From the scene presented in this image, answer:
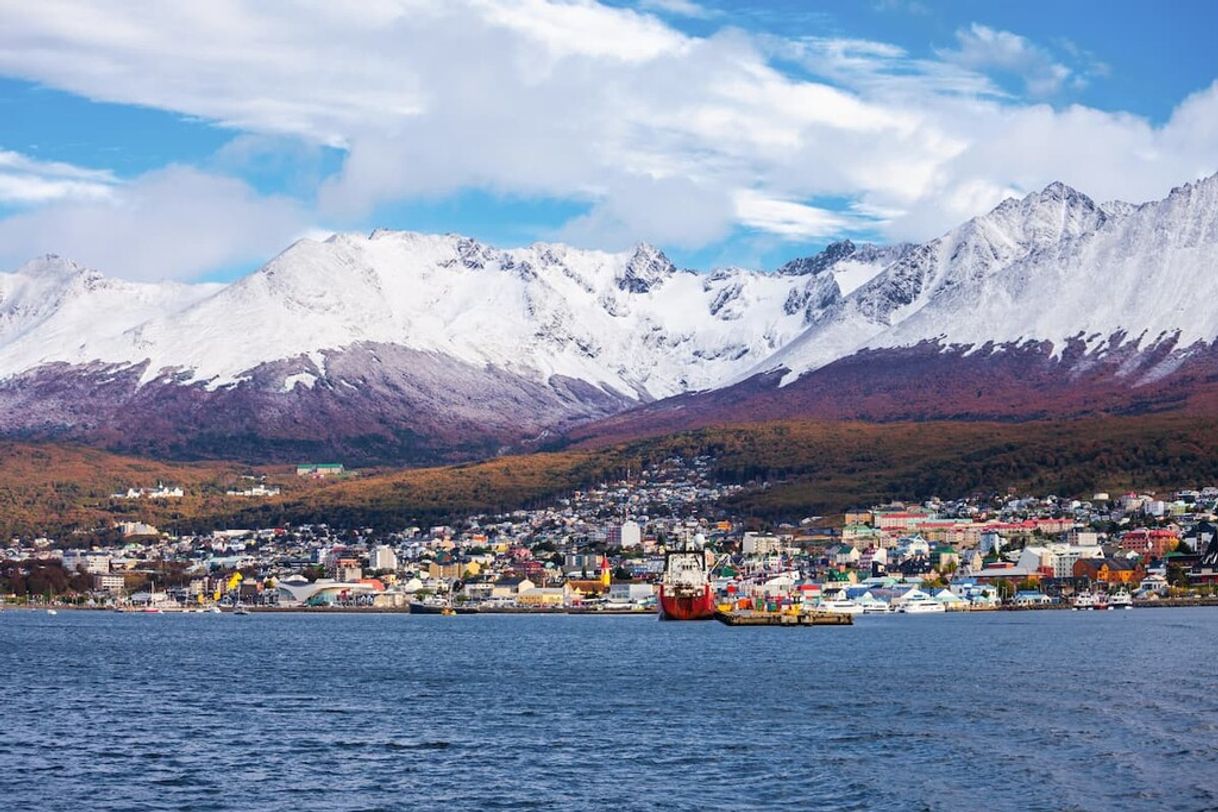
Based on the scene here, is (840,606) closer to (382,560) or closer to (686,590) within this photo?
(686,590)

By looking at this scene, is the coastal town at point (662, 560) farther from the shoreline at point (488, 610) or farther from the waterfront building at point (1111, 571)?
the shoreline at point (488, 610)

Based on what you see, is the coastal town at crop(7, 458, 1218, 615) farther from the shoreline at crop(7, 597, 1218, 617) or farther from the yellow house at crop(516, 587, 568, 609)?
the shoreline at crop(7, 597, 1218, 617)

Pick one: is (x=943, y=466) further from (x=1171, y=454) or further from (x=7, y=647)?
(x=7, y=647)

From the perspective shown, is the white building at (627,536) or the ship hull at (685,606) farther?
the white building at (627,536)

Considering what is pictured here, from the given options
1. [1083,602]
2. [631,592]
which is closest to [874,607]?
[1083,602]

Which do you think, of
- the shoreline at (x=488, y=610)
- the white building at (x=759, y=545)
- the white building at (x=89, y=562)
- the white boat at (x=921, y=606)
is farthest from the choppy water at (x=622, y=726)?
the white building at (x=89, y=562)

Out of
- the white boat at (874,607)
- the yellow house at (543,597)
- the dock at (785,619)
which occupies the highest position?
the yellow house at (543,597)
